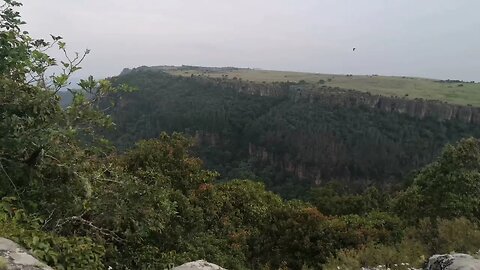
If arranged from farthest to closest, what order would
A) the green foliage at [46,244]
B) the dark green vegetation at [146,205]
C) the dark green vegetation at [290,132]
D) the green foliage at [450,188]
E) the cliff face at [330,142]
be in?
the cliff face at [330,142]
the dark green vegetation at [290,132]
the green foliage at [450,188]
the dark green vegetation at [146,205]
the green foliage at [46,244]

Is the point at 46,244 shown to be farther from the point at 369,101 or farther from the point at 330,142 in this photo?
the point at 369,101

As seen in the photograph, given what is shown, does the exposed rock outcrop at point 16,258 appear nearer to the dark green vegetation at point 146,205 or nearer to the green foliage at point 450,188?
the dark green vegetation at point 146,205

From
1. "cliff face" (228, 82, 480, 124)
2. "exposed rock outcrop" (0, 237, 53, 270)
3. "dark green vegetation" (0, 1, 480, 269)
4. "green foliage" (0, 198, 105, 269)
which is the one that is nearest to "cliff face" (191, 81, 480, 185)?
"cliff face" (228, 82, 480, 124)

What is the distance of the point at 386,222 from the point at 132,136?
92.3 metres

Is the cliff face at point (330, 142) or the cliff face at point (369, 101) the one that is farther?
the cliff face at point (330, 142)

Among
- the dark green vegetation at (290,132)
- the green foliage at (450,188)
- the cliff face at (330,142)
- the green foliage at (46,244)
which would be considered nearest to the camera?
the green foliage at (46,244)

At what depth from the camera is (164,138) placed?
16.1 m

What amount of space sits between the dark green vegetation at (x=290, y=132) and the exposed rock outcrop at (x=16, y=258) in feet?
227

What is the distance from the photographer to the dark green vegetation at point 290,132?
3383 inches

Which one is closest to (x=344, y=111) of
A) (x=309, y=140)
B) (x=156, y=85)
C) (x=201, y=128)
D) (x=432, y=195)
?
(x=309, y=140)

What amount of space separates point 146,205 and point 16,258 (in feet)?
11.7

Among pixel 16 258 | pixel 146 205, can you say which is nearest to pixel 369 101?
pixel 146 205

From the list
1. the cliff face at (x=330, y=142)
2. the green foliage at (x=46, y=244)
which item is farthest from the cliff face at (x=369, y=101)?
the green foliage at (x=46, y=244)

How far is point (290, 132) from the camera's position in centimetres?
10269
